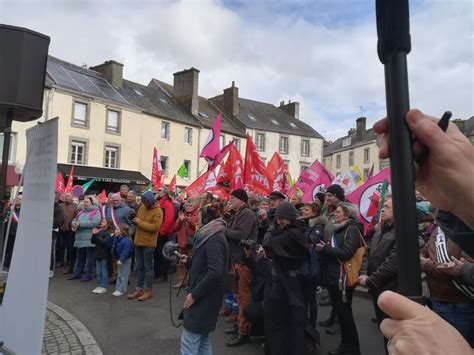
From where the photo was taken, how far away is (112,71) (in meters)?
28.8

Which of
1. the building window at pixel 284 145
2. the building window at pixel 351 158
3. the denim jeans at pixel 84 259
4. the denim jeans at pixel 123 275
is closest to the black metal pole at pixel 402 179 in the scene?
the denim jeans at pixel 123 275

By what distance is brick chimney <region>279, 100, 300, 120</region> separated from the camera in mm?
43781

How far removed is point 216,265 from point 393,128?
129 inches

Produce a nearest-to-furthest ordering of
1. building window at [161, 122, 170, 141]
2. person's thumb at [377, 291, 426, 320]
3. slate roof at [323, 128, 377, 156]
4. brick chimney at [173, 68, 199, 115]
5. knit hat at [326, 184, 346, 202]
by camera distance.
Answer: person's thumb at [377, 291, 426, 320] → knit hat at [326, 184, 346, 202] → building window at [161, 122, 170, 141] → brick chimney at [173, 68, 199, 115] → slate roof at [323, 128, 377, 156]

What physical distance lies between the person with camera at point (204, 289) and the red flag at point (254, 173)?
15.7ft

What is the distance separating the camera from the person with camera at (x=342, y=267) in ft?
15.5

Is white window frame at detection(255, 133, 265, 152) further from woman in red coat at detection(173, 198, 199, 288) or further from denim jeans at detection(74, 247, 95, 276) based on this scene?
woman in red coat at detection(173, 198, 199, 288)

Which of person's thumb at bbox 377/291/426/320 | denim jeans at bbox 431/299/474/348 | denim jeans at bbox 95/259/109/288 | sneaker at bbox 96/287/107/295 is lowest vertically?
sneaker at bbox 96/287/107/295

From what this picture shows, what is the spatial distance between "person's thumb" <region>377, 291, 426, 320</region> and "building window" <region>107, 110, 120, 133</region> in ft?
89.3

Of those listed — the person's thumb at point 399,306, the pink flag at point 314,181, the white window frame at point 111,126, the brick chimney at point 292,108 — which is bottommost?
the person's thumb at point 399,306

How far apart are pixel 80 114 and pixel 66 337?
2191 centimetres

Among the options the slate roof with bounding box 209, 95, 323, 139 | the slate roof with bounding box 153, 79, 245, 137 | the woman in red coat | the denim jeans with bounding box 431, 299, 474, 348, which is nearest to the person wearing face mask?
the woman in red coat

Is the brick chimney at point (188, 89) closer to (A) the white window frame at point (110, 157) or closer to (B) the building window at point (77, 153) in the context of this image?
(A) the white window frame at point (110, 157)

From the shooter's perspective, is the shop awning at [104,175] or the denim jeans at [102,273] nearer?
the denim jeans at [102,273]
